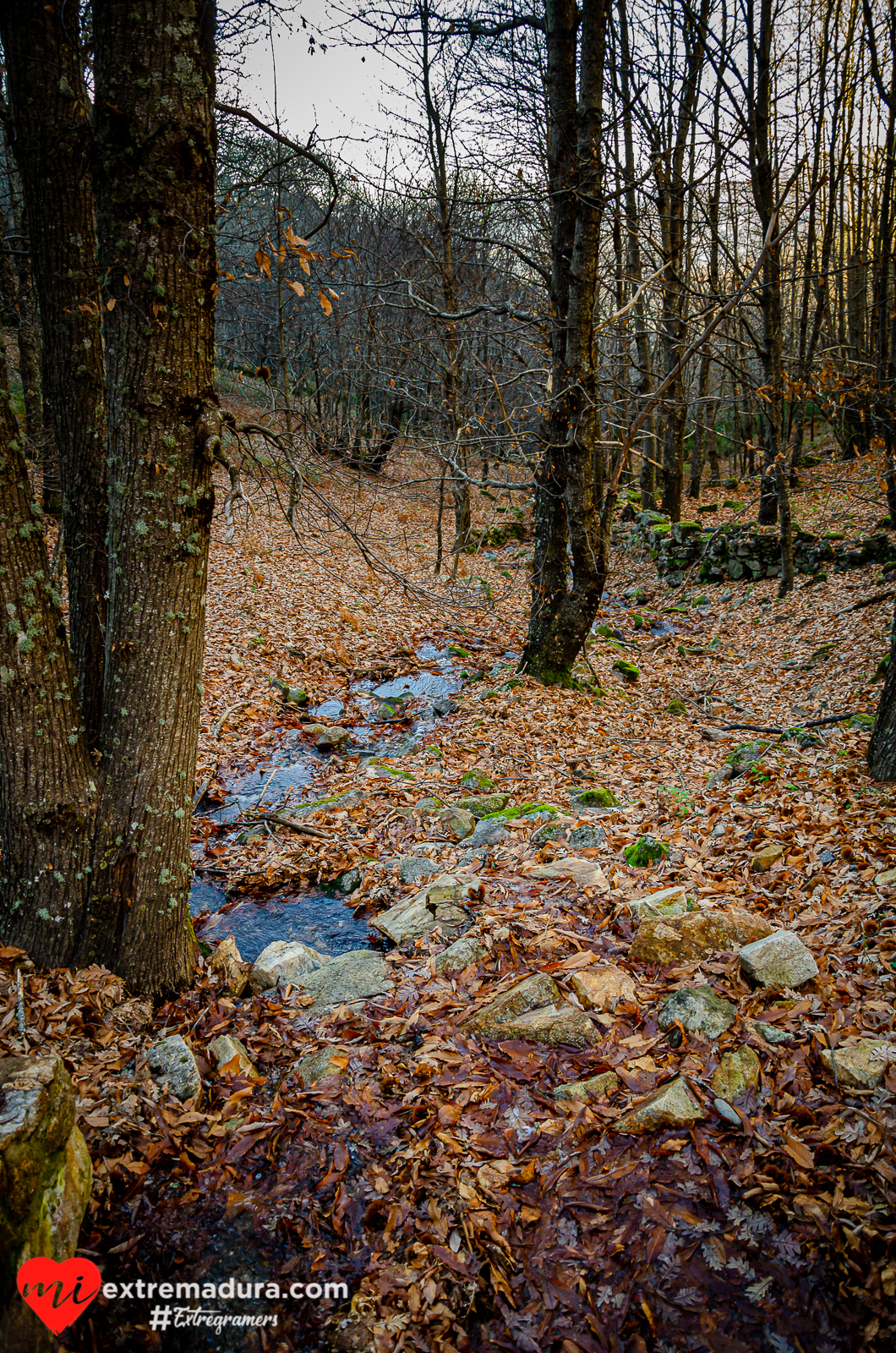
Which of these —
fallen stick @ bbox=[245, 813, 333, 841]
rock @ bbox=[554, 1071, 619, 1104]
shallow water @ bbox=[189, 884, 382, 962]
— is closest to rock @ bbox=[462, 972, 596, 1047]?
rock @ bbox=[554, 1071, 619, 1104]

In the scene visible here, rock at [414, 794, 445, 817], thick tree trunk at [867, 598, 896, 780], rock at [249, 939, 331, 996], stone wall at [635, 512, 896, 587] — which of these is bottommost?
rock at [249, 939, 331, 996]

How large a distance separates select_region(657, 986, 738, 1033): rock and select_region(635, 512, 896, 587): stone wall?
28.3 feet

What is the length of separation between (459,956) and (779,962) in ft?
5.55

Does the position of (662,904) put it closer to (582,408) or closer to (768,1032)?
(768,1032)

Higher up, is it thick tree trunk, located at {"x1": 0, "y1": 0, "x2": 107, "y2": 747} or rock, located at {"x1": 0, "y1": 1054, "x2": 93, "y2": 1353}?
thick tree trunk, located at {"x1": 0, "y1": 0, "x2": 107, "y2": 747}

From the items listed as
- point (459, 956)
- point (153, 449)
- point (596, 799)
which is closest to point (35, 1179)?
point (459, 956)

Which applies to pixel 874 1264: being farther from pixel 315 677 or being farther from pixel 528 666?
pixel 315 677

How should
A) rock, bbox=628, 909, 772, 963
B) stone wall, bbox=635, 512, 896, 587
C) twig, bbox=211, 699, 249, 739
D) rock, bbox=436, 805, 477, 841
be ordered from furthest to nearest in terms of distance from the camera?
stone wall, bbox=635, 512, 896, 587
twig, bbox=211, 699, 249, 739
rock, bbox=436, 805, 477, 841
rock, bbox=628, 909, 772, 963

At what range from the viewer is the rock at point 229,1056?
3.10m

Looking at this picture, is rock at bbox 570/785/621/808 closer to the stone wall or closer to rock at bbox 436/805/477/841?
rock at bbox 436/805/477/841

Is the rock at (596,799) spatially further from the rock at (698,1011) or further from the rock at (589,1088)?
the rock at (589,1088)

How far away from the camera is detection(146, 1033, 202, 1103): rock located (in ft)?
9.61

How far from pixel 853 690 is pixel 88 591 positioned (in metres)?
7.87

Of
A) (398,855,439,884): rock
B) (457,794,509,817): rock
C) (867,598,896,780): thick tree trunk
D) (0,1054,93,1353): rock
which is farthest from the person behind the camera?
(457,794,509,817): rock
